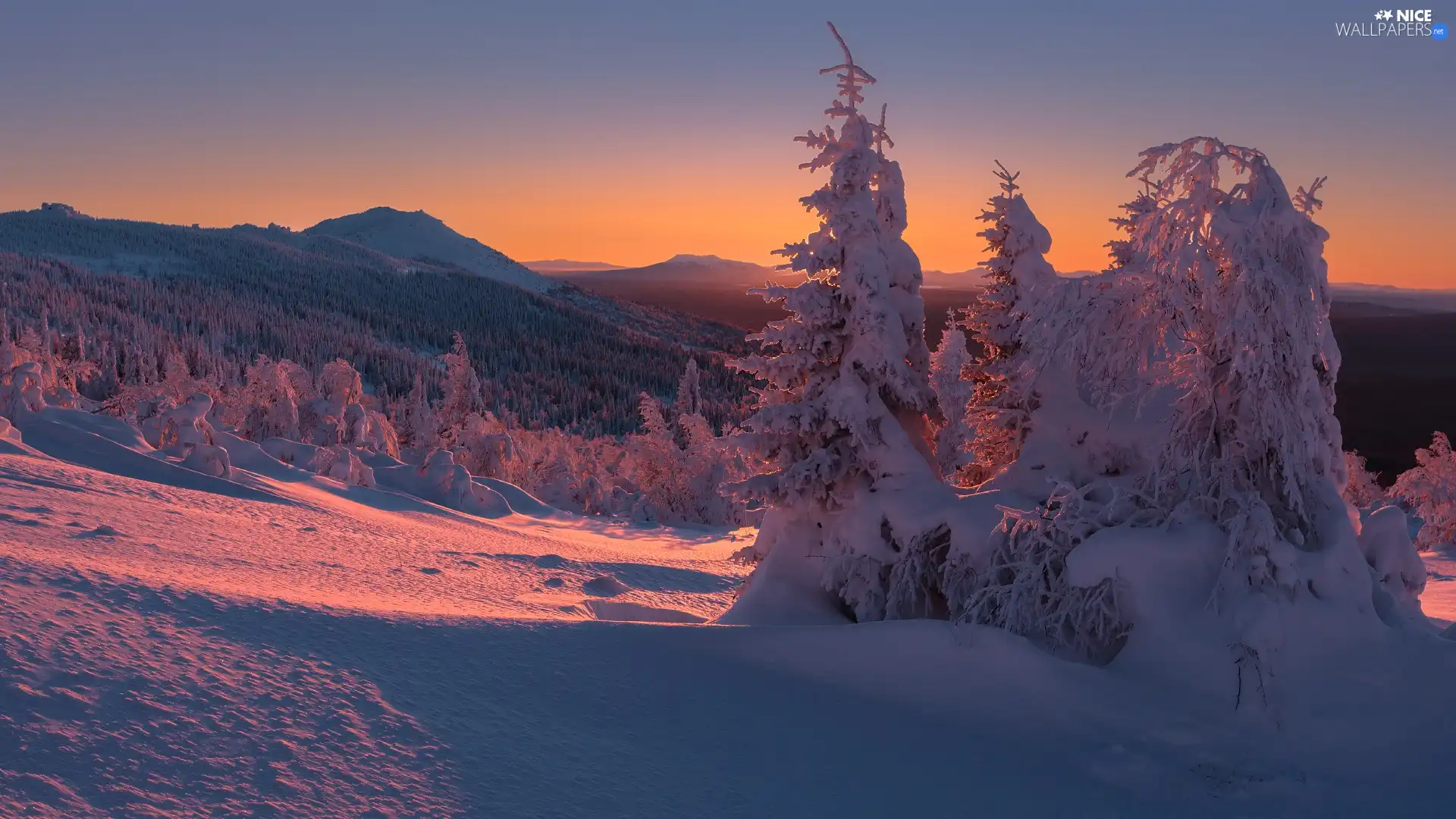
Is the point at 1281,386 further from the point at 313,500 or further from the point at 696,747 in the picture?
the point at 313,500

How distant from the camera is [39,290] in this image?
12375 centimetres

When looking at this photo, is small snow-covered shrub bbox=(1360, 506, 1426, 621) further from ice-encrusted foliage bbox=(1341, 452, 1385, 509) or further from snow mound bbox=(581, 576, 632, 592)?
ice-encrusted foliage bbox=(1341, 452, 1385, 509)

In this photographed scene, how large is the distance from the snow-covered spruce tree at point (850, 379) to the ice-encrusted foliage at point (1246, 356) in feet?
9.93

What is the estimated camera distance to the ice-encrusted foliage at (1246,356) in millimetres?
6770

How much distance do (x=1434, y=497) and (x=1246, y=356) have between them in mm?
21868

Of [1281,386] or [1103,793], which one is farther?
[1281,386]

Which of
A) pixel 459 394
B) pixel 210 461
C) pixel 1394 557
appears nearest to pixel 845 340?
pixel 1394 557

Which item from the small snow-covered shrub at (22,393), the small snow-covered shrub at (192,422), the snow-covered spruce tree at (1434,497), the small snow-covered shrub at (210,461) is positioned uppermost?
the small snow-covered shrub at (22,393)

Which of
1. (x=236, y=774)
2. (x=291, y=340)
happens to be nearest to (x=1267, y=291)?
(x=236, y=774)

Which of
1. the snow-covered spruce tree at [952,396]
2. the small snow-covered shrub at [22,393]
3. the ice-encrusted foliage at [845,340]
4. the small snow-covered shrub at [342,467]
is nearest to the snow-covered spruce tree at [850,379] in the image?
the ice-encrusted foliage at [845,340]

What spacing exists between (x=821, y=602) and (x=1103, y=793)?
4846 millimetres

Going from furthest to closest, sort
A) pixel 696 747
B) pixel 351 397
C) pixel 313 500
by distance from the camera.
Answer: pixel 351 397 < pixel 313 500 < pixel 696 747

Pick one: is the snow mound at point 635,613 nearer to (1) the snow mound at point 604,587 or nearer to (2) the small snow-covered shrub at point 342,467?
(1) the snow mound at point 604,587

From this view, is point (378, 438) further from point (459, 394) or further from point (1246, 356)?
point (1246, 356)
